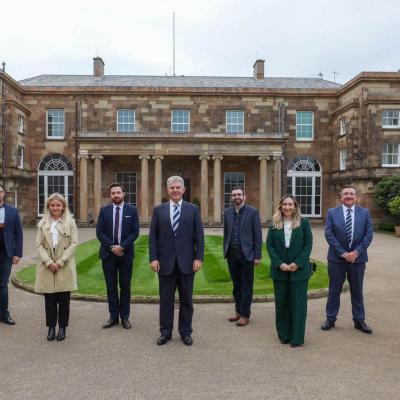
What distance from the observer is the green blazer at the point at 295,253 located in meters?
5.62

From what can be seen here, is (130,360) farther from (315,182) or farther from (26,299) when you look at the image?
(315,182)

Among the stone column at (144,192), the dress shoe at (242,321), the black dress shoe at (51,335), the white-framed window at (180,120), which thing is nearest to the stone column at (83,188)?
the stone column at (144,192)

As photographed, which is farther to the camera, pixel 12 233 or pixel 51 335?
pixel 12 233

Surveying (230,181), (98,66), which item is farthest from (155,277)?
(98,66)

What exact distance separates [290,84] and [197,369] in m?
30.3

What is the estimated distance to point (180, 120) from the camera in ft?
96.5

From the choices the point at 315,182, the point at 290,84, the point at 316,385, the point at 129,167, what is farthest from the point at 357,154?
the point at 316,385

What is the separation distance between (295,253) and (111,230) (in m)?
2.72

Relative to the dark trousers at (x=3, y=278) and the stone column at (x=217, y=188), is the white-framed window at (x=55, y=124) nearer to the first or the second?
the stone column at (x=217, y=188)

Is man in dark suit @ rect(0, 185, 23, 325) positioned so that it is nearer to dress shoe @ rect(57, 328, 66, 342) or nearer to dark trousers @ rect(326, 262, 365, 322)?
dress shoe @ rect(57, 328, 66, 342)

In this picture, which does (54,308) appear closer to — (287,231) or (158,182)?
(287,231)

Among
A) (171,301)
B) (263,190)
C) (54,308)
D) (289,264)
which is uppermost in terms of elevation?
(263,190)

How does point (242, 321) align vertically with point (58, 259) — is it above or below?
below

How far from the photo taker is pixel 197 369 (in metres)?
4.68
